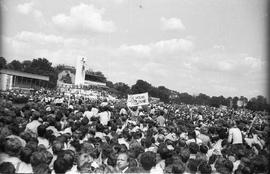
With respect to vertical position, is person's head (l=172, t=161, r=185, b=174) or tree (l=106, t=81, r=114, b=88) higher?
tree (l=106, t=81, r=114, b=88)

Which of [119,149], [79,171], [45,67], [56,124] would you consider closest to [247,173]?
[119,149]

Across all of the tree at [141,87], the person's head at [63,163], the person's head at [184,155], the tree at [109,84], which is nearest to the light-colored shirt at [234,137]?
the person's head at [184,155]

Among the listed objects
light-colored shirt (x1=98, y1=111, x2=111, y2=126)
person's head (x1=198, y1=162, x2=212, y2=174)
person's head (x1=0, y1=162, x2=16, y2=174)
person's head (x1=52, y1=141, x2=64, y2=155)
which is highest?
light-colored shirt (x1=98, y1=111, x2=111, y2=126)

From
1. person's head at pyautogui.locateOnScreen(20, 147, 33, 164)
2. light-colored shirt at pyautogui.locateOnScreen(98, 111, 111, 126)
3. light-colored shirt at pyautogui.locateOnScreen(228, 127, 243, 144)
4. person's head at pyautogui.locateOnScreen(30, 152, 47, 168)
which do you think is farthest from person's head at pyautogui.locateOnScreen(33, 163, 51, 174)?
light-colored shirt at pyautogui.locateOnScreen(98, 111, 111, 126)

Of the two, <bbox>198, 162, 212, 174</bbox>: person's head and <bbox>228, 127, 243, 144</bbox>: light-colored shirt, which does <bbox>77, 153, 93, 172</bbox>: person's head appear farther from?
<bbox>228, 127, 243, 144</bbox>: light-colored shirt

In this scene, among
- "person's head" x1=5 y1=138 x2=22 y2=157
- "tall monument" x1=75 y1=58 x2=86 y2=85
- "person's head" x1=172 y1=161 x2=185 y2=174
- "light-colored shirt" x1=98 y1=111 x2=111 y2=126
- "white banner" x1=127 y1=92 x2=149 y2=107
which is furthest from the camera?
"tall monument" x1=75 y1=58 x2=86 y2=85

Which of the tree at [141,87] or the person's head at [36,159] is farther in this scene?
the tree at [141,87]

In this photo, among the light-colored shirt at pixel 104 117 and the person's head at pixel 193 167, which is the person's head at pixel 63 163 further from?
the light-colored shirt at pixel 104 117

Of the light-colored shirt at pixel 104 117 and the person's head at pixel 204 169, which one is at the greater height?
the light-colored shirt at pixel 104 117

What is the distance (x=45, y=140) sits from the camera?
6.86 metres

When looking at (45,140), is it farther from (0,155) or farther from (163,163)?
(163,163)

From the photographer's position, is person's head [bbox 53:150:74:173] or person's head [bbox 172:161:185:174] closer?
person's head [bbox 53:150:74:173]

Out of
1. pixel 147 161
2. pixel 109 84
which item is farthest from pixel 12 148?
pixel 109 84

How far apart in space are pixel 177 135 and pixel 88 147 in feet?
14.9
